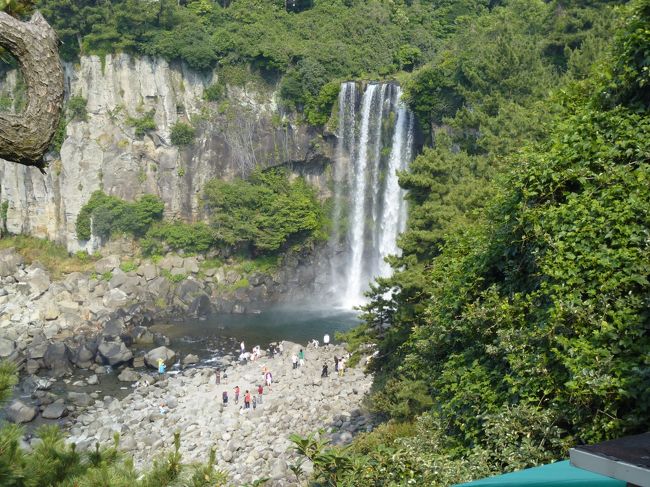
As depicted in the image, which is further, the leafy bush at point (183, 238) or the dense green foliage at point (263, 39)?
the dense green foliage at point (263, 39)

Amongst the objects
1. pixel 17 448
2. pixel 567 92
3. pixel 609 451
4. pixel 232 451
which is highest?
pixel 567 92

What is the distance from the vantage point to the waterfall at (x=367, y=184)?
3681 centimetres

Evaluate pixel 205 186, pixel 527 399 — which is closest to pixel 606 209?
pixel 527 399

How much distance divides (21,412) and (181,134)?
21.9 m

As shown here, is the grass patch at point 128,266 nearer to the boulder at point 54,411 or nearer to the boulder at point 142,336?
the boulder at point 142,336

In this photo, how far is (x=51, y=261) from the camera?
39.2m

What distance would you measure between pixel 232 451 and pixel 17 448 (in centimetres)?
1477

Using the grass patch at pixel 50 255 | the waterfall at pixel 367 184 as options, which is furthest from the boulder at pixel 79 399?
the waterfall at pixel 367 184

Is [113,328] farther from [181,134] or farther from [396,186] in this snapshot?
[396,186]

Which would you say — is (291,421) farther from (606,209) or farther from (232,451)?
(606,209)

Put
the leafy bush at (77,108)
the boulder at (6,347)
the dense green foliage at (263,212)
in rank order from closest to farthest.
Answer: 1. the boulder at (6,347)
2. the dense green foliage at (263,212)
3. the leafy bush at (77,108)

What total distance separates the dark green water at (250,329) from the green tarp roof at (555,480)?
26.7 metres

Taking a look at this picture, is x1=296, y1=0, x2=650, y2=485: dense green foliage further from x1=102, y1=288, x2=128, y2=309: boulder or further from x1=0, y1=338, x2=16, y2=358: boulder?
x1=102, y1=288, x2=128, y2=309: boulder

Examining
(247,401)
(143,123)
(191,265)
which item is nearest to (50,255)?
(191,265)
